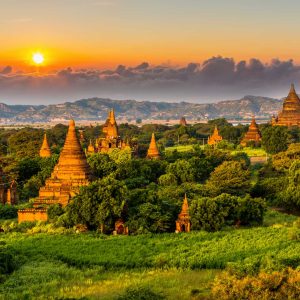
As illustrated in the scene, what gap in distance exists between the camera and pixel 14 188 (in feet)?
168

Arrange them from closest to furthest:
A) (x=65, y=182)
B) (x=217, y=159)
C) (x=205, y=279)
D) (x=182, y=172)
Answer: (x=205, y=279), (x=65, y=182), (x=182, y=172), (x=217, y=159)

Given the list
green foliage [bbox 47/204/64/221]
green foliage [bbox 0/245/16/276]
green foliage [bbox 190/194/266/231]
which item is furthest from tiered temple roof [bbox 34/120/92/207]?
green foliage [bbox 0/245/16/276]

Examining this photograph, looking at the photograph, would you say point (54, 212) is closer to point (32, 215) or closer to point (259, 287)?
point (32, 215)

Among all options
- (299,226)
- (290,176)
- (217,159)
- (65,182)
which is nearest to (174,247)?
(299,226)

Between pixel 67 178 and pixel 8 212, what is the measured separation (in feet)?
17.2

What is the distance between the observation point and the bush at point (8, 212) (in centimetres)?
4478

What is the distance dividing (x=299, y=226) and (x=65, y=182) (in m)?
18.0

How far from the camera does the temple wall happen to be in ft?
140

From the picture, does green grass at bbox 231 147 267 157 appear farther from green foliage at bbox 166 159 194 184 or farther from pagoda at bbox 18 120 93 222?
pagoda at bbox 18 120 93 222

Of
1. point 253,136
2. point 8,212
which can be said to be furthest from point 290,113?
point 8,212

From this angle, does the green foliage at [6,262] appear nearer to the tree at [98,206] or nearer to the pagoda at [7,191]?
the tree at [98,206]

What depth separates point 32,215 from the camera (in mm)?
42812

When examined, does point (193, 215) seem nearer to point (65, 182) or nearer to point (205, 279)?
point (205, 279)

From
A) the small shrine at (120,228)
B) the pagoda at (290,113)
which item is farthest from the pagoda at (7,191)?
the pagoda at (290,113)
